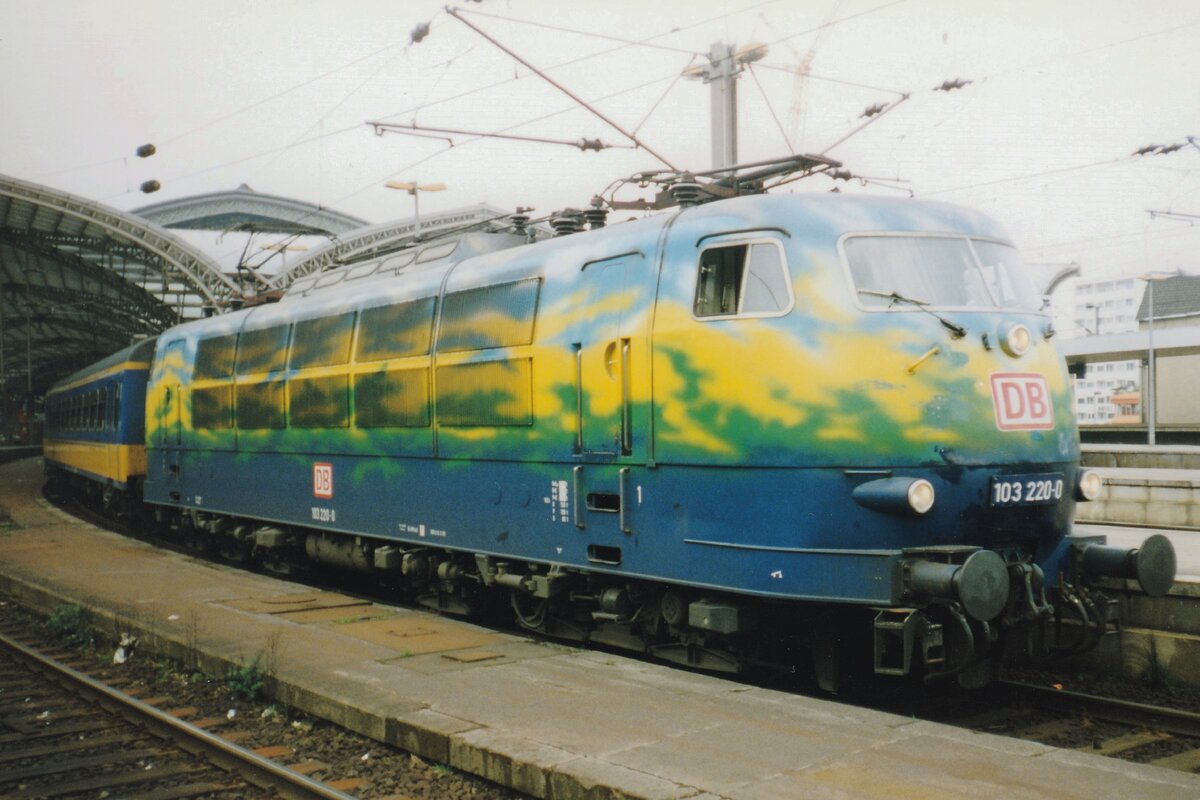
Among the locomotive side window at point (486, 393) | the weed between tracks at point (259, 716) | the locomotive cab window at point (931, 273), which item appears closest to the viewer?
the weed between tracks at point (259, 716)

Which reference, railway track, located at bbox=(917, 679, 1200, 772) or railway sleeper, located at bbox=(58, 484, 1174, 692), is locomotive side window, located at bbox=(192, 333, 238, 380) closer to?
railway sleeper, located at bbox=(58, 484, 1174, 692)

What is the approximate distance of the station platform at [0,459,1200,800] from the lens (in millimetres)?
5152

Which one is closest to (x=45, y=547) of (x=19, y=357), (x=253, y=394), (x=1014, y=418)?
(x=253, y=394)

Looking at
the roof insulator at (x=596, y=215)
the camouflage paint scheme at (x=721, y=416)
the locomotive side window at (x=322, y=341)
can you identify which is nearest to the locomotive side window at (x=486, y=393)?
the camouflage paint scheme at (x=721, y=416)

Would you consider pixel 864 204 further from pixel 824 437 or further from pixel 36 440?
pixel 36 440

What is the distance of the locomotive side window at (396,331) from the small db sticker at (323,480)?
142 cm

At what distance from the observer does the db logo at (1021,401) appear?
7.00m

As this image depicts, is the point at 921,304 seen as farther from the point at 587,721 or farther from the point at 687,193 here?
A: the point at 587,721

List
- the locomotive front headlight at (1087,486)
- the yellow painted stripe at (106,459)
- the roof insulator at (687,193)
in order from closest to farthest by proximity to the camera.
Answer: the locomotive front headlight at (1087,486), the roof insulator at (687,193), the yellow painted stripe at (106,459)

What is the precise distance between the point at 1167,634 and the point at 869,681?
2390 mm

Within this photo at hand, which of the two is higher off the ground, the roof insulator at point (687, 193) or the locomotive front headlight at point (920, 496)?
the roof insulator at point (687, 193)

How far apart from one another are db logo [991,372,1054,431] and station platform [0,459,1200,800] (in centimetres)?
208

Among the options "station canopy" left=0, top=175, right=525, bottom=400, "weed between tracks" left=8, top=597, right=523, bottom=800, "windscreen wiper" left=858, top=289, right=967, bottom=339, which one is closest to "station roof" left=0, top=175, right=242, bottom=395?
"station canopy" left=0, top=175, right=525, bottom=400

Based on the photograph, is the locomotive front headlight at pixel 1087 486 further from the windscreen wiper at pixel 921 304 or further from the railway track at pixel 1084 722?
the windscreen wiper at pixel 921 304
